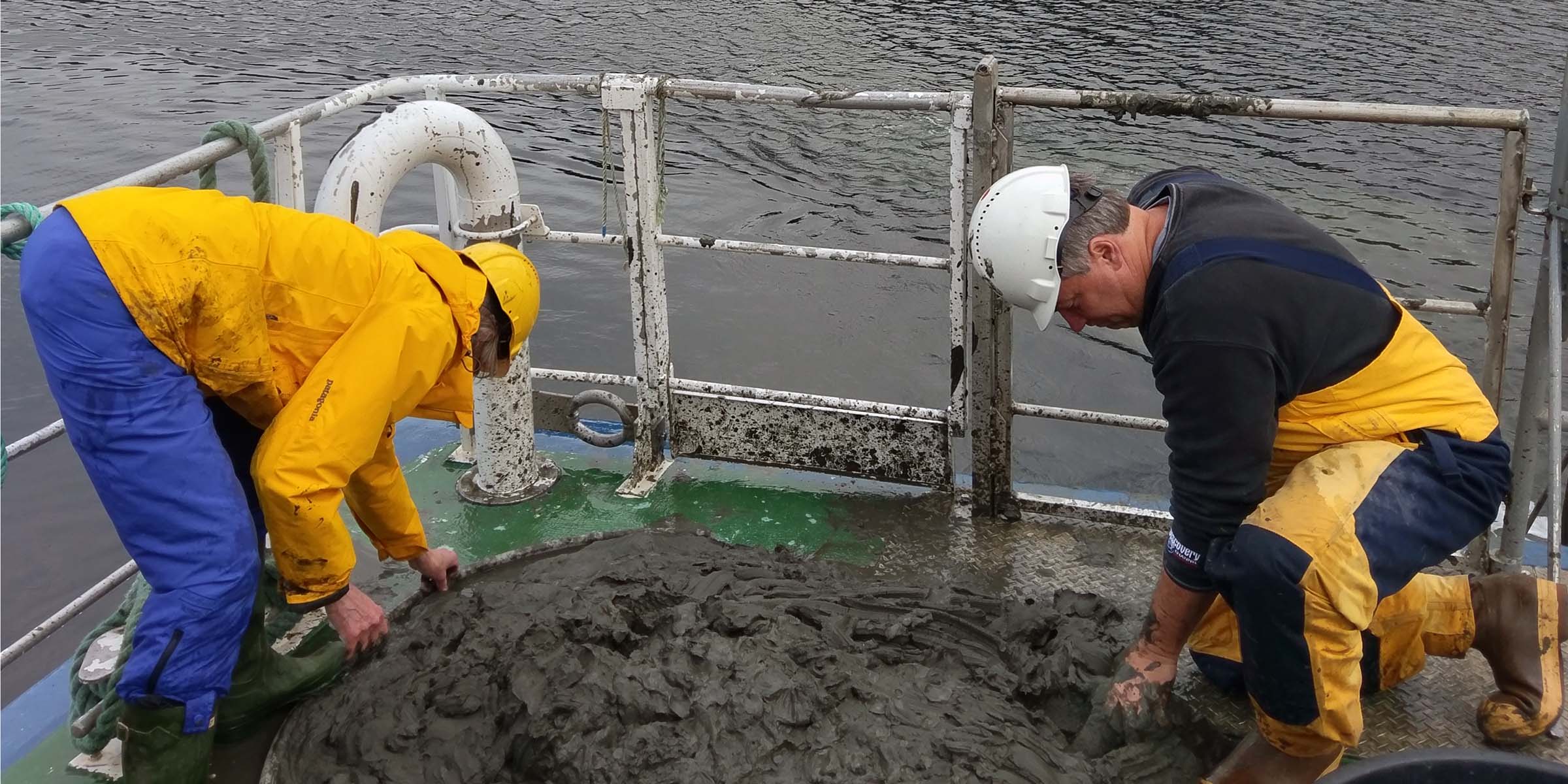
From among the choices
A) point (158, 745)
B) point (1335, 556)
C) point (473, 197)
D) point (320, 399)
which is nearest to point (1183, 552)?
point (1335, 556)

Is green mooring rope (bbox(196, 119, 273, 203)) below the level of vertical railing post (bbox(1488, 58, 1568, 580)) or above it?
above

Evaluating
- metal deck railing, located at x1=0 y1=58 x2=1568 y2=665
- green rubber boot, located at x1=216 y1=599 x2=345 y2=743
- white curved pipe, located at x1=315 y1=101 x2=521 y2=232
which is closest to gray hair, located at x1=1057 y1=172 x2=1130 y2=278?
metal deck railing, located at x1=0 y1=58 x2=1568 y2=665

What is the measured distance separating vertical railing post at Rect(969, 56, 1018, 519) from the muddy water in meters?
3.05

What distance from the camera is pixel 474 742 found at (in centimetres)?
272

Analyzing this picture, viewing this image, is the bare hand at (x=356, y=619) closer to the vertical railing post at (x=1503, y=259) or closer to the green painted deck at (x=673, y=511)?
the green painted deck at (x=673, y=511)

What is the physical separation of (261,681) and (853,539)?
1792 mm

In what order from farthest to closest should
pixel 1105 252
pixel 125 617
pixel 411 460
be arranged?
pixel 411 460
pixel 125 617
pixel 1105 252

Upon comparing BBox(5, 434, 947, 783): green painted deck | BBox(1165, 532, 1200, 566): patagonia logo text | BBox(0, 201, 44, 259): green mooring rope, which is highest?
BBox(0, 201, 44, 259): green mooring rope

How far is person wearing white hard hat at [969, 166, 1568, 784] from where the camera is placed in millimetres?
2357

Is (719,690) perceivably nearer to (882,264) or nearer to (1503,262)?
(882,264)

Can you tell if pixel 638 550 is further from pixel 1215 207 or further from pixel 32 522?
pixel 32 522

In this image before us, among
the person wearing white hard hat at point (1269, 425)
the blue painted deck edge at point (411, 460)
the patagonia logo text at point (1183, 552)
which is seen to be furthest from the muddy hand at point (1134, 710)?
the blue painted deck edge at point (411, 460)

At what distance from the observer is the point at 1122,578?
3537 mm

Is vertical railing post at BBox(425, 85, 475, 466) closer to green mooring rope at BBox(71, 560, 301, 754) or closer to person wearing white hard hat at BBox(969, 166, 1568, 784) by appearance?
green mooring rope at BBox(71, 560, 301, 754)
